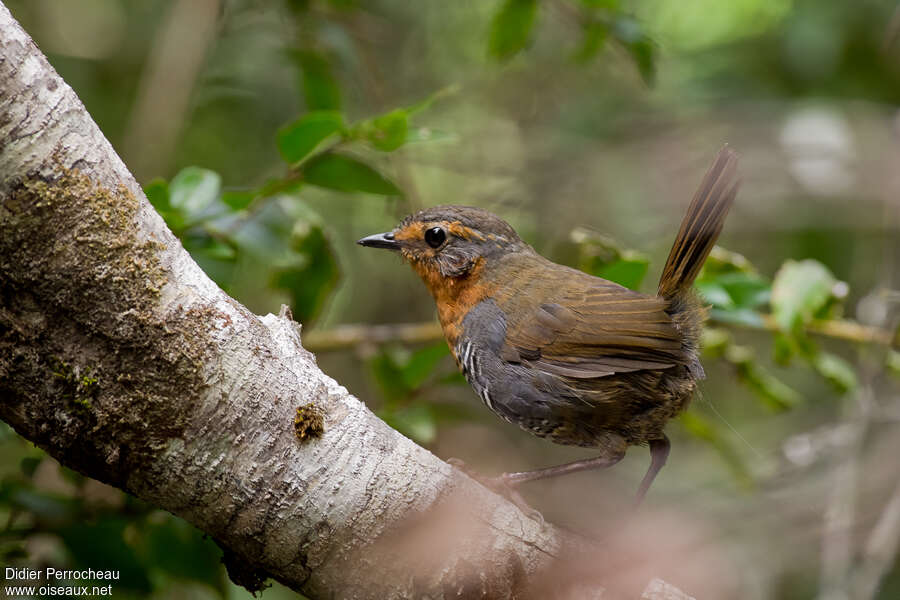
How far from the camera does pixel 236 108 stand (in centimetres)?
525

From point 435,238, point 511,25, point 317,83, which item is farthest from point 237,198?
point 511,25

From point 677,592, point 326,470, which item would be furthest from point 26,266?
point 677,592

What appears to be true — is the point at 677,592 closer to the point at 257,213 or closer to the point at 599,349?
the point at 599,349

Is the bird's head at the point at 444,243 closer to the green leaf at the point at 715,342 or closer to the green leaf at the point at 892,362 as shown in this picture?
the green leaf at the point at 715,342

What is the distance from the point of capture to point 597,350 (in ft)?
10.0

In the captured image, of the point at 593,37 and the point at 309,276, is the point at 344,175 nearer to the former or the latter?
the point at 309,276

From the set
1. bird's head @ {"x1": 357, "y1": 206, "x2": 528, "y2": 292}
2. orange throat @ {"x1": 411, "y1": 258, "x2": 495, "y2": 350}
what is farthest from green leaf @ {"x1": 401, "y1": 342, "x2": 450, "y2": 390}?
bird's head @ {"x1": 357, "y1": 206, "x2": 528, "y2": 292}

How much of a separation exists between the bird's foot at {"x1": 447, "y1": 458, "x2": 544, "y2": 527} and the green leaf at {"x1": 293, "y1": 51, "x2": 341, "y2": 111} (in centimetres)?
180

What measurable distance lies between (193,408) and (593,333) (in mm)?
1513

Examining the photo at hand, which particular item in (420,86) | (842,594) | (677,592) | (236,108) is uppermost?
(420,86)

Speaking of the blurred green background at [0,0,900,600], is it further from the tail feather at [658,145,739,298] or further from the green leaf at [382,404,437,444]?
the tail feather at [658,145,739,298]

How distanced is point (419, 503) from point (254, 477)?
0.41 m

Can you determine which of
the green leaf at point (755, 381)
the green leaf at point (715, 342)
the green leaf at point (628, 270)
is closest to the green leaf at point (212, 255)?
the green leaf at point (628, 270)

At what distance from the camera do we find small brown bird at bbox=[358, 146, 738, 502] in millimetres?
3010
